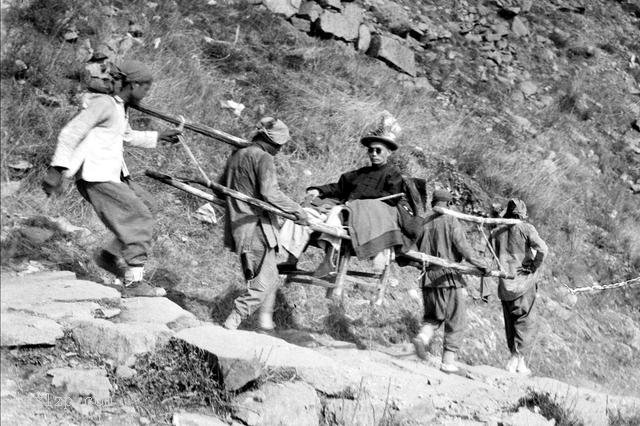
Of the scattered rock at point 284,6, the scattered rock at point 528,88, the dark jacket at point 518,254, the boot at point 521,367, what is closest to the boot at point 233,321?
the dark jacket at point 518,254

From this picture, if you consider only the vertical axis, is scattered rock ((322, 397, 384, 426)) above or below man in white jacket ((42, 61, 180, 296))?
below

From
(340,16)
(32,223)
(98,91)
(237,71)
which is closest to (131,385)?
(98,91)

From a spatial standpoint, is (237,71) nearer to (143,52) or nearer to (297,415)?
(143,52)

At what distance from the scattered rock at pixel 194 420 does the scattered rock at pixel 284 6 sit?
9093 mm

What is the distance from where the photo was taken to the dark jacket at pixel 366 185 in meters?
6.72

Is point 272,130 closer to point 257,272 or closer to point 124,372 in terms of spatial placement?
point 257,272

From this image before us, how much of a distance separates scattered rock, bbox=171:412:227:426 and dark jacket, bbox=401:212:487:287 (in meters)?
3.25

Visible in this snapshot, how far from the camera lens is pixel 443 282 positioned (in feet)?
23.7

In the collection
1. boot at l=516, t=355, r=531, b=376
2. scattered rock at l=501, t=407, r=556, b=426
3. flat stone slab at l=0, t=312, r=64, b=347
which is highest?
flat stone slab at l=0, t=312, r=64, b=347

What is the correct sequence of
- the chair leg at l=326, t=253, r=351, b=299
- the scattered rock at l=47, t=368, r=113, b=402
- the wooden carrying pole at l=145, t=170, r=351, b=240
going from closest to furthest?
the scattered rock at l=47, t=368, r=113, b=402 → the wooden carrying pole at l=145, t=170, r=351, b=240 → the chair leg at l=326, t=253, r=351, b=299

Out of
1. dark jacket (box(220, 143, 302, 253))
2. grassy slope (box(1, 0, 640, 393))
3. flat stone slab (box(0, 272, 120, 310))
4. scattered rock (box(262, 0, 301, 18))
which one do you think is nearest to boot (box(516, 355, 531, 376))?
grassy slope (box(1, 0, 640, 393))

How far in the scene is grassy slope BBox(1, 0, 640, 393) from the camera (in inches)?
303

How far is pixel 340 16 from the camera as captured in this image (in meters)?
13.1

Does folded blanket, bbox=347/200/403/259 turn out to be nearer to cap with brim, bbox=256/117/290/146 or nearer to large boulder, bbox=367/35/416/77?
cap with brim, bbox=256/117/290/146
